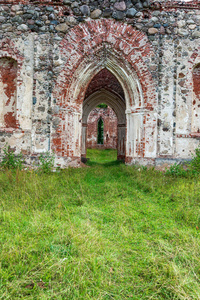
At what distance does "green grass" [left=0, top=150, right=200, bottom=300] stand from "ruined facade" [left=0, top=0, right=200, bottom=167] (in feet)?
6.95

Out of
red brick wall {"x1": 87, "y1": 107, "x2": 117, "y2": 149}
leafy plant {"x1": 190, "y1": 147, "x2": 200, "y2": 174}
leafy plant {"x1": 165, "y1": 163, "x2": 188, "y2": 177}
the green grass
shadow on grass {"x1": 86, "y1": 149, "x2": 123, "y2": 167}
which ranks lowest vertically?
the green grass

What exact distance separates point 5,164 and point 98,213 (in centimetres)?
385

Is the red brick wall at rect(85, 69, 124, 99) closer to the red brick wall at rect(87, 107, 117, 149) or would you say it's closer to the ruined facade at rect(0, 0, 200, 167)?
the ruined facade at rect(0, 0, 200, 167)

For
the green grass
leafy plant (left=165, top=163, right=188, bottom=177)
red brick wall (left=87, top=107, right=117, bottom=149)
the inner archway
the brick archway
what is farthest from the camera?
red brick wall (left=87, top=107, right=117, bottom=149)

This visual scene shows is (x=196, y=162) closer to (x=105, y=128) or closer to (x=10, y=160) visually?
(x=10, y=160)

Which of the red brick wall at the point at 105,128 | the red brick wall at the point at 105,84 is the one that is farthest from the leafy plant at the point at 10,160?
the red brick wall at the point at 105,128

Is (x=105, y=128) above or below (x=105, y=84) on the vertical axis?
below

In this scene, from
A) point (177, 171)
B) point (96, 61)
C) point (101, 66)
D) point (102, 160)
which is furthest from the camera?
point (102, 160)

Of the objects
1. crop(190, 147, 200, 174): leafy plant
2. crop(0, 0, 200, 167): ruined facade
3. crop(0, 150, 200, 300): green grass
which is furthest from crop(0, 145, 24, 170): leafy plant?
crop(190, 147, 200, 174): leafy plant

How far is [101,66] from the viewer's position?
6.42 meters

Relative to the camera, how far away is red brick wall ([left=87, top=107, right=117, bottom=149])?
21.1 m

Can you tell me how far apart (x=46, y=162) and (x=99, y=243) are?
404cm

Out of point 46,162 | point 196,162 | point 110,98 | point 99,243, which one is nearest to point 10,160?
point 46,162

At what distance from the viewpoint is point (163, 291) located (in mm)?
1752
